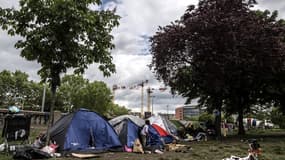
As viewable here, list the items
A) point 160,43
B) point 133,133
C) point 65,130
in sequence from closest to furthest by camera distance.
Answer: point 65,130 → point 133,133 → point 160,43

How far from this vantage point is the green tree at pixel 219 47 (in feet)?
48.8

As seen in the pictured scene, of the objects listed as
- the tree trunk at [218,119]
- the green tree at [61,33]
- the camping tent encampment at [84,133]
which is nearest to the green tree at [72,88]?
the tree trunk at [218,119]

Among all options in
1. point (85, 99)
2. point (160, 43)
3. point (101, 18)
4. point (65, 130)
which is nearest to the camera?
point (101, 18)

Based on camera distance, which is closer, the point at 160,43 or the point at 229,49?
the point at 229,49

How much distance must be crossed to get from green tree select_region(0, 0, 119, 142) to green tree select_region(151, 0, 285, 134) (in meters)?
8.10

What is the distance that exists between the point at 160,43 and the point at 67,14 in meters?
9.87

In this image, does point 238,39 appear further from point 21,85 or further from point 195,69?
point 21,85

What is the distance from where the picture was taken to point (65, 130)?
952 centimetres

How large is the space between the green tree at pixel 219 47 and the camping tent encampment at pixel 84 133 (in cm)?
714

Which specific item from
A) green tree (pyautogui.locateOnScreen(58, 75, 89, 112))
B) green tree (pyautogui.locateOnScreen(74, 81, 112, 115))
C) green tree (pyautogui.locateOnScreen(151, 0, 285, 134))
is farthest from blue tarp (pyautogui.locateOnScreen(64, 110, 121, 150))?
green tree (pyautogui.locateOnScreen(58, 75, 89, 112))

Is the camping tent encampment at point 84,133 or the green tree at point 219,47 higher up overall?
the green tree at point 219,47

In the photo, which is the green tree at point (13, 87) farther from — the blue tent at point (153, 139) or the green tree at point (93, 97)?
the blue tent at point (153, 139)

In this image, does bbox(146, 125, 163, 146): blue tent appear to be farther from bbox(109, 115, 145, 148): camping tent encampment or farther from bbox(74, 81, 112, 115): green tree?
bbox(74, 81, 112, 115): green tree

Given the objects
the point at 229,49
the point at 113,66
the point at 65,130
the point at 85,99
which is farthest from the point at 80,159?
the point at 85,99
